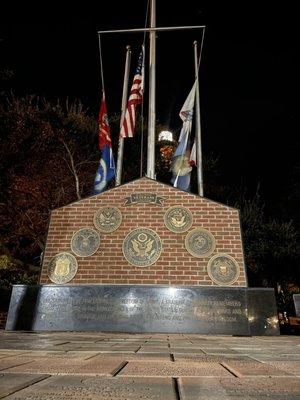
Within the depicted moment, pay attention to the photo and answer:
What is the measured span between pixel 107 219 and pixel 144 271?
1290mm

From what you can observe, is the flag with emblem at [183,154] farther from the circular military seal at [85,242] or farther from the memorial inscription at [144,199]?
the circular military seal at [85,242]

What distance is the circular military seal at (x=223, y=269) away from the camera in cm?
596

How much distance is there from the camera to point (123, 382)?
134 centimetres

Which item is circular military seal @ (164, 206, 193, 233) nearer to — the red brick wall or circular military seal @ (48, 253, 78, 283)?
the red brick wall

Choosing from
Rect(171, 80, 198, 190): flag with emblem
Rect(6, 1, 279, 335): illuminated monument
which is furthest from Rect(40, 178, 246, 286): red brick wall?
Rect(171, 80, 198, 190): flag with emblem

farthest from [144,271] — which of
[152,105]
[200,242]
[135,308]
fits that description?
[152,105]

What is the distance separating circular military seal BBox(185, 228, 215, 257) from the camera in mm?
6234

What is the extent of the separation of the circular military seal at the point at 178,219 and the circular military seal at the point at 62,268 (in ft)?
6.31

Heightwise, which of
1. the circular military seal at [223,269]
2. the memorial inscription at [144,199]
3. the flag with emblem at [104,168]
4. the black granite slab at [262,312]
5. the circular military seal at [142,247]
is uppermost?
the flag with emblem at [104,168]

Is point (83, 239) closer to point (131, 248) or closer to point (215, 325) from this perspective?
point (131, 248)

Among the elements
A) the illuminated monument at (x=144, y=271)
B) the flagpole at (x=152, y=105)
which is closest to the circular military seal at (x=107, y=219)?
the illuminated monument at (x=144, y=271)

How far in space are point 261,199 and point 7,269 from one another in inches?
620

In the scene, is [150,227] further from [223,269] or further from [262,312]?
[262,312]

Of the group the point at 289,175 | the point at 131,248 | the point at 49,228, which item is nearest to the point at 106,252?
the point at 131,248
